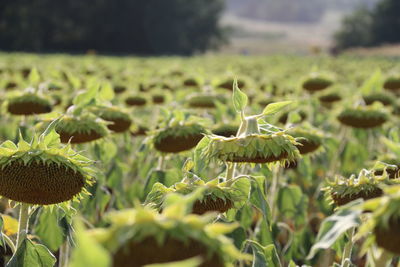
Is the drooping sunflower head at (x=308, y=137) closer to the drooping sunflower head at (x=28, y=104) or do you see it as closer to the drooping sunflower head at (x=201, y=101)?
the drooping sunflower head at (x=28, y=104)

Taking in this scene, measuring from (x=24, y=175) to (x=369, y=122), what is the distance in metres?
2.10

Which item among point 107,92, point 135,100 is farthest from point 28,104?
point 135,100

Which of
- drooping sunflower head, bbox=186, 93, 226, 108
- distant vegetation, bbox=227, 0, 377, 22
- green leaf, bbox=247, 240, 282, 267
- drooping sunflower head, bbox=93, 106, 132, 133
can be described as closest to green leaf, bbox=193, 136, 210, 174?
green leaf, bbox=247, 240, 282, 267

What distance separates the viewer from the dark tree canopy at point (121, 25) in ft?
105

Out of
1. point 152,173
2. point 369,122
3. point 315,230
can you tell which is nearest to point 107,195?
point 152,173

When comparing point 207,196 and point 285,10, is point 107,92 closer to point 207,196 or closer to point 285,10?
point 207,196

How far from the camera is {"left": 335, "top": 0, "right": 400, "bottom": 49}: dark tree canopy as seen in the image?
135 feet

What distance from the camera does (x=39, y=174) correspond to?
1.39 meters

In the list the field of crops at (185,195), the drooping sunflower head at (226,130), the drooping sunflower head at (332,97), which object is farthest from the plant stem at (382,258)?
the drooping sunflower head at (332,97)

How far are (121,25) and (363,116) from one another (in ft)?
109

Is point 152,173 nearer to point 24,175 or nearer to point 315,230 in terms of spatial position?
point 24,175

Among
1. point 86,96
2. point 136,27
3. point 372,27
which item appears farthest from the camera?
point 372,27

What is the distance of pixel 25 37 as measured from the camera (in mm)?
29906

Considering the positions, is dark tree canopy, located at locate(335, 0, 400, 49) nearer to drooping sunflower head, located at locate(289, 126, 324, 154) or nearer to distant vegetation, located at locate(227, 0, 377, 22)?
drooping sunflower head, located at locate(289, 126, 324, 154)
